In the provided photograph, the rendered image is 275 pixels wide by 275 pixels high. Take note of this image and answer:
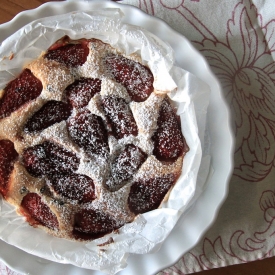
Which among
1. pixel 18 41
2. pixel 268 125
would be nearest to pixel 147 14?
pixel 18 41

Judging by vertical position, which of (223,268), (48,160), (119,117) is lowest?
(223,268)

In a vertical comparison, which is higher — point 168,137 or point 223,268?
point 168,137

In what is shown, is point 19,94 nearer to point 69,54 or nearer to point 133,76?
point 69,54

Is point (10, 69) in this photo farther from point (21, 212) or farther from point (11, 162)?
point (21, 212)

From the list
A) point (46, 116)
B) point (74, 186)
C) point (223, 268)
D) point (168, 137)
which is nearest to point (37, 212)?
point (74, 186)

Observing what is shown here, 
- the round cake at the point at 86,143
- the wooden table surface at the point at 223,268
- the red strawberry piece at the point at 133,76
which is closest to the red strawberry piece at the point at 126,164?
the round cake at the point at 86,143

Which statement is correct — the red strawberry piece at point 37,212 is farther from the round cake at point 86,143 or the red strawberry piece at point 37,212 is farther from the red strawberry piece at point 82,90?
the red strawberry piece at point 82,90
